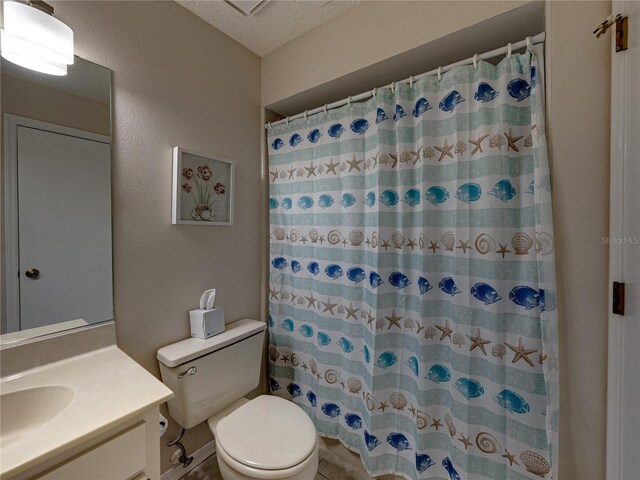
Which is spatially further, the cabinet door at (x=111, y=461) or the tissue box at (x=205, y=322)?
the tissue box at (x=205, y=322)

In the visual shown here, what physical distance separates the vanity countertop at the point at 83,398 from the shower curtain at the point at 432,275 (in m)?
0.92

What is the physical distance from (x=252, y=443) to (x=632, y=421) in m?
1.28

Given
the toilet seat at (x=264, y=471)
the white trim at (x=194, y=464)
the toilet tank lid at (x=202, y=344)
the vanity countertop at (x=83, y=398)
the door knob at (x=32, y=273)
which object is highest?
the door knob at (x=32, y=273)

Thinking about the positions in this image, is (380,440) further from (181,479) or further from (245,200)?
(245,200)

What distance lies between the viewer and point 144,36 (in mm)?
1251

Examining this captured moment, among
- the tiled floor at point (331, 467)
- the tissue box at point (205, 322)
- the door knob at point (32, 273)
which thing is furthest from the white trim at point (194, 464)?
the door knob at point (32, 273)

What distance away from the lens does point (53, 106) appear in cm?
103

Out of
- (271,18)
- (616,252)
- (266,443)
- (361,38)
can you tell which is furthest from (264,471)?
(271,18)

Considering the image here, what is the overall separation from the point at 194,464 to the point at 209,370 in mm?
620

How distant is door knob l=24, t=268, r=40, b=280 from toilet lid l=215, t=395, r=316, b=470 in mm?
950

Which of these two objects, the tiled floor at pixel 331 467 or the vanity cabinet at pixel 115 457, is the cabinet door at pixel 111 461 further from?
the tiled floor at pixel 331 467

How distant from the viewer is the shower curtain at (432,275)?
1006 mm

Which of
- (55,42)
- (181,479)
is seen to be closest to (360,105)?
(55,42)

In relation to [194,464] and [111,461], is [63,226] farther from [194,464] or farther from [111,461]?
[194,464]
